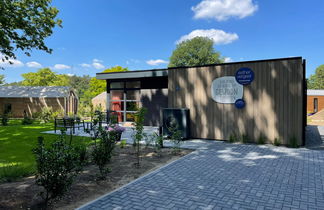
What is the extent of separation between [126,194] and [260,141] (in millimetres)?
6584

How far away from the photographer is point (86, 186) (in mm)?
4312

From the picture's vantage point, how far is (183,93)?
10.4 metres

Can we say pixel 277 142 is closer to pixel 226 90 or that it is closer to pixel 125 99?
pixel 226 90

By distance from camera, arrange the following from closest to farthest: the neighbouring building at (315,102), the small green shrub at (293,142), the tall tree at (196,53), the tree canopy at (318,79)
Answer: the small green shrub at (293,142)
the neighbouring building at (315,102)
the tall tree at (196,53)
the tree canopy at (318,79)

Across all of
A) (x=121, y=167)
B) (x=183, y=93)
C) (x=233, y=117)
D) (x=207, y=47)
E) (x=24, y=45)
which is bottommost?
(x=121, y=167)

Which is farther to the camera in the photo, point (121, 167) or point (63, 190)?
point (121, 167)

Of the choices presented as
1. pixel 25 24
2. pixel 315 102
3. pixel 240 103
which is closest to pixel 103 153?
pixel 240 103

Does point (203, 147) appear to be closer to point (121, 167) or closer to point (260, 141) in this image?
point (260, 141)

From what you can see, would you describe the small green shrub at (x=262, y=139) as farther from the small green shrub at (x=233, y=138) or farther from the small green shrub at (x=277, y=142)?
the small green shrub at (x=233, y=138)

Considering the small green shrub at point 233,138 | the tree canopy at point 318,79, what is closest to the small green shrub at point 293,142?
the small green shrub at point 233,138

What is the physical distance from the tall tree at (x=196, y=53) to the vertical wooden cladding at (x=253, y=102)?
38240mm

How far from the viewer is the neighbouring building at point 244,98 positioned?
317 inches

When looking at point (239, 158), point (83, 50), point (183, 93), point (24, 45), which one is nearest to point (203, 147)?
point (239, 158)

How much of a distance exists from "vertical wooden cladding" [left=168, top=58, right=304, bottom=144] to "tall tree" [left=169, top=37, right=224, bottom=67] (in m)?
38.2
